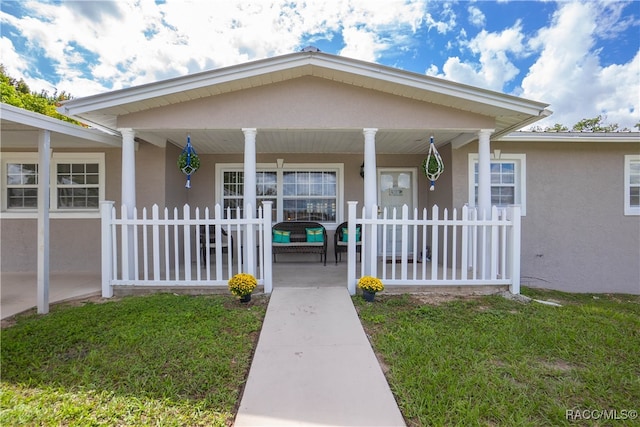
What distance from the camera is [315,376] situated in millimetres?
2488

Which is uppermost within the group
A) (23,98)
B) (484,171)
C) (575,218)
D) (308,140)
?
(23,98)

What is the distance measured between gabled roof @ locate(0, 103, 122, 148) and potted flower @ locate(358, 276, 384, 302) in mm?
4478

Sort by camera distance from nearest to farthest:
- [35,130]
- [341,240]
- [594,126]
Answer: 1. [35,130]
2. [341,240]
3. [594,126]

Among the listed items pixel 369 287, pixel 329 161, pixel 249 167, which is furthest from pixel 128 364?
pixel 329 161

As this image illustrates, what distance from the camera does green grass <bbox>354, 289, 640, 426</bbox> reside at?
209 cm

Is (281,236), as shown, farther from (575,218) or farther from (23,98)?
(23,98)

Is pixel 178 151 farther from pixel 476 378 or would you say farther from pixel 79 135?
pixel 476 378

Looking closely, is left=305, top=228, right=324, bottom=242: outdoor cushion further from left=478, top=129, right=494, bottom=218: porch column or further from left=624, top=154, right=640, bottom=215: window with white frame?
left=624, top=154, right=640, bottom=215: window with white frame

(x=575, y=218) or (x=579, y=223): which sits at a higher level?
(x=575, y=218)

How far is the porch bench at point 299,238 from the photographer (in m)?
6.36

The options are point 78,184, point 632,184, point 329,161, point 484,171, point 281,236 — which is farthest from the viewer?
point 329,161

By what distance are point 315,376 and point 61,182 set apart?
21.5 ft

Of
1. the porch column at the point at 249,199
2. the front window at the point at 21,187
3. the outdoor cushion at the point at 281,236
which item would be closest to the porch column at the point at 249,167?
the porch column at the point at 249,199

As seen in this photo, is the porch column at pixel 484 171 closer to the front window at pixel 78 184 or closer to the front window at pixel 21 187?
the front window at pixel 78 184
